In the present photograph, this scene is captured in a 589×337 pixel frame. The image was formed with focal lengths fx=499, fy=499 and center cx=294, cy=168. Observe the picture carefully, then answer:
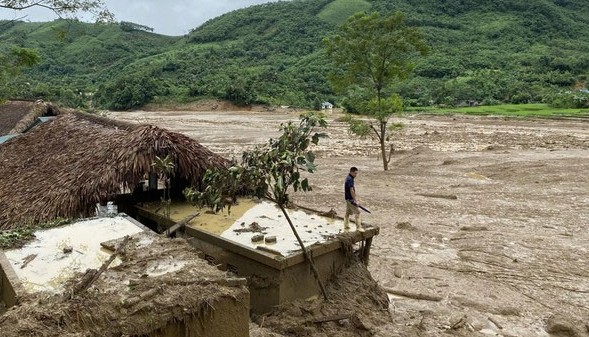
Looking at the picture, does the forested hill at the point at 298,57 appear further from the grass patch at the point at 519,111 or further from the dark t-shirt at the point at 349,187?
the dark t-shirt at the point at 349,187

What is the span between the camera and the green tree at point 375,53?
1848 cm

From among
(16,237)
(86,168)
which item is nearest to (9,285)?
(16,237)

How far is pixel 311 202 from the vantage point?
15.6m

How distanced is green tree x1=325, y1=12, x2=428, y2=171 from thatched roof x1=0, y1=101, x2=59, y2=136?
10.5m

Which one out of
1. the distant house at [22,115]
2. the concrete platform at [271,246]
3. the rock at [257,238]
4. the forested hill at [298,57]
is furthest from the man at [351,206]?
the forested hill at [298,57]

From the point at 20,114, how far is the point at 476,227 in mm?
15135

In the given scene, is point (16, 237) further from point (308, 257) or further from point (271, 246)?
point (308, 257)

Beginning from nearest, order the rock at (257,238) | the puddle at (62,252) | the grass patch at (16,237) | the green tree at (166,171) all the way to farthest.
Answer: the puddle at (62,252), the grass patch at (16,237), the rock at (257,238), the green tree at (166,171)

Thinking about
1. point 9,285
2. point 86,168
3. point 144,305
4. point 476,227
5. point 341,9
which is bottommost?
point 476,227

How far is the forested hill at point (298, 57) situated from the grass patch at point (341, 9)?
10.7 inches

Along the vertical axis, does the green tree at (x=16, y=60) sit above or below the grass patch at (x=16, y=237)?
above

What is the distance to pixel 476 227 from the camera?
12.6 m

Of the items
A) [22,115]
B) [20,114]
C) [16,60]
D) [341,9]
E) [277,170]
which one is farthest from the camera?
[341,9]

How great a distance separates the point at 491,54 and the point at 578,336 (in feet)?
235
